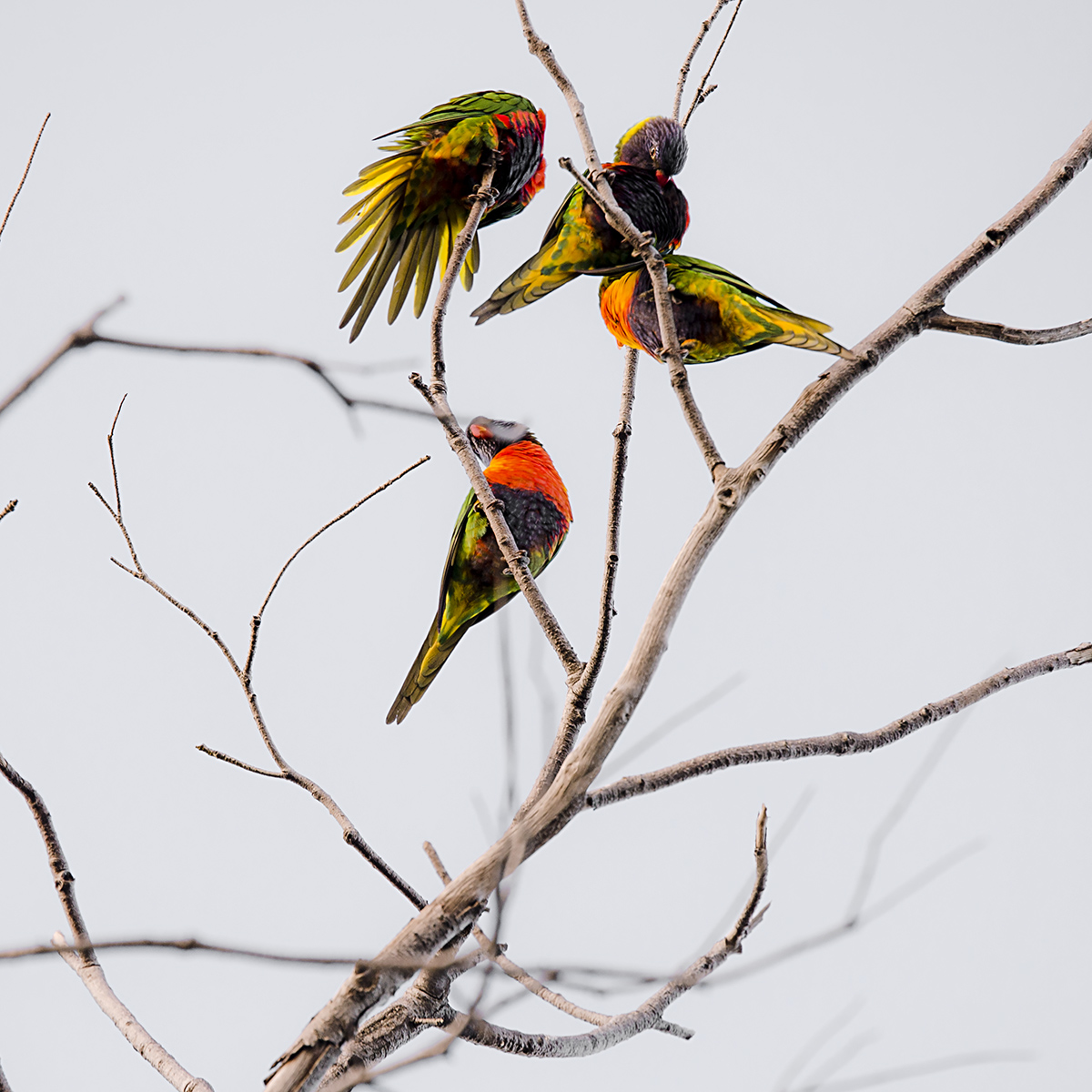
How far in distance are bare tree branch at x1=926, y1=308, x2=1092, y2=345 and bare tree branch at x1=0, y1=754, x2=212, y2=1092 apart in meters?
0.62

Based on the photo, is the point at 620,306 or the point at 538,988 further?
the point at 620,306

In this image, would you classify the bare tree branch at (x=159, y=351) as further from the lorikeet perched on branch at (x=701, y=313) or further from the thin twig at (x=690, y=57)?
the thin twig at (x=690, y=57)

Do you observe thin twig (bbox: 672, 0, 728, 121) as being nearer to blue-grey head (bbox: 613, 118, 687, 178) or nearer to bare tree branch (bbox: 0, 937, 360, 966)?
blue-grey head (bbox: 613, 118, 687, 178)

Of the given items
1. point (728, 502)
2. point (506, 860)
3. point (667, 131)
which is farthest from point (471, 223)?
point (506, 860)

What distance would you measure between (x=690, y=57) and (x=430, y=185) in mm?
254

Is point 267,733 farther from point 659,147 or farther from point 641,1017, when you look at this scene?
point 659,147

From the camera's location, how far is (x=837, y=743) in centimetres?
56

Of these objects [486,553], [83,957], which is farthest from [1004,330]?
[83,957]

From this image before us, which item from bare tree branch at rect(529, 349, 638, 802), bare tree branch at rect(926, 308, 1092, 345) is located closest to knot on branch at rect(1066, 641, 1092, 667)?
bare tree branch at rect(926, 308, 1092, 345)

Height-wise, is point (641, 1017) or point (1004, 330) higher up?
point (1004, 330)

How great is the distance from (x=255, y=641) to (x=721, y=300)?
1.52 ft

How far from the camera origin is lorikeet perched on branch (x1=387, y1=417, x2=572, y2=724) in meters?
0.84

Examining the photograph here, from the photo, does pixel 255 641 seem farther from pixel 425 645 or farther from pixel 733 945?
pixel 733 945

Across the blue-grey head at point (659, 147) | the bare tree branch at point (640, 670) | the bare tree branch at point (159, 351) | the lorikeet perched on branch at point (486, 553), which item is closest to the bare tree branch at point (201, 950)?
the bare tree branch at point (640, 670)
